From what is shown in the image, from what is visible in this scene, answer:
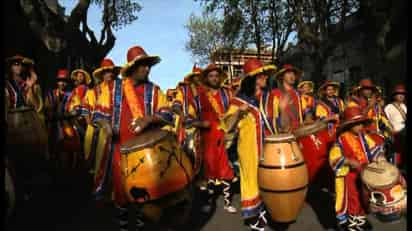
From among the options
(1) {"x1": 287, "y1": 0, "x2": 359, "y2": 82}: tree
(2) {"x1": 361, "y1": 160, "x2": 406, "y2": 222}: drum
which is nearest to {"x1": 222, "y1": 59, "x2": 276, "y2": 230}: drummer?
(2) {"x1": 361, "y1": 160, "x2": 406, "y2": 222}: drum

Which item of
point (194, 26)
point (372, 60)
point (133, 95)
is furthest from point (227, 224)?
point (194, 26)

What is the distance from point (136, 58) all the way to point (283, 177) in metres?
1.84

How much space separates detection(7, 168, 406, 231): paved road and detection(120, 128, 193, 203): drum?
188 centimetres

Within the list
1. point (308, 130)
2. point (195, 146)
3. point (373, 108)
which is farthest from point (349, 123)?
point (373, 108)

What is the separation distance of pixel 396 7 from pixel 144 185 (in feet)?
33.8

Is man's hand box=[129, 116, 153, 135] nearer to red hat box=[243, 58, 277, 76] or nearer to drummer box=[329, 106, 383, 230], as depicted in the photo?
red hat box=[243, 58, 277, 76]

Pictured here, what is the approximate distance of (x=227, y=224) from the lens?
5.39m

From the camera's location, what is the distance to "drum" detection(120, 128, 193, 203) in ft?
11.3

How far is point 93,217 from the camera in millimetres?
5844

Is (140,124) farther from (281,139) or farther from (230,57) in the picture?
(230,57)

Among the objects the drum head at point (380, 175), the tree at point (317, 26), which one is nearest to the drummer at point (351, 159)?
the drum head at point (380, 175)

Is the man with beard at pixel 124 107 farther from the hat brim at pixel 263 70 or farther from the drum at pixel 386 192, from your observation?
the drum at pixel 386 192

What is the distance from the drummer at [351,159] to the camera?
4270 mm

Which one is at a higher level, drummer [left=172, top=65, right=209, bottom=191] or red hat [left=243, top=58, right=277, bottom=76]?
red hat [left=243, top=58, right=277, bottom=76]
